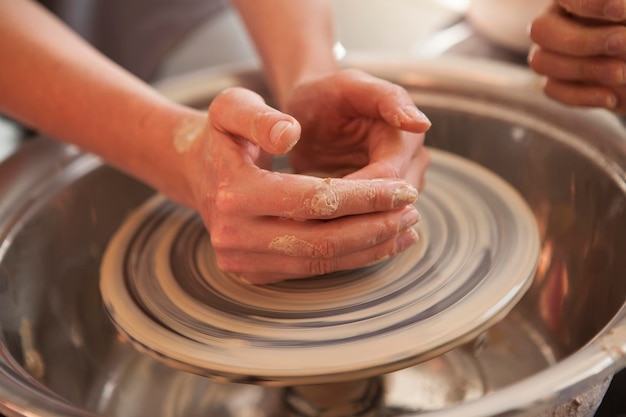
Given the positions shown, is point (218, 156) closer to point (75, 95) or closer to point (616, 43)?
point (75, 95)

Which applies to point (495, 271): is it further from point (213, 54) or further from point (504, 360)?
point (213, 54)

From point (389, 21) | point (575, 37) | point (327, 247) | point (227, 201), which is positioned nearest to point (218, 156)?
point (227, 201)

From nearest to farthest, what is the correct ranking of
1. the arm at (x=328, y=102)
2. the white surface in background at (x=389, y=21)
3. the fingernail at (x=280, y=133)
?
the fingernail at (x=280, y=133), the arm at (x=328, y=102), the white surface in background at (x=389, y=21)

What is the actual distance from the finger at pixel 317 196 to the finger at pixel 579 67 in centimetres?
36

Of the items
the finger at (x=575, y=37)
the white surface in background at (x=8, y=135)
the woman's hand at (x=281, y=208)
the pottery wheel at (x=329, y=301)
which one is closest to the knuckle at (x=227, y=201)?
the woman's hand at (x=281, y=208)

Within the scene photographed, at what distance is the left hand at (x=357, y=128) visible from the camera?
0.82 m

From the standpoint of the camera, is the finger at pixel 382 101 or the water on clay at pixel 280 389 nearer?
the finger at pixel 382 101

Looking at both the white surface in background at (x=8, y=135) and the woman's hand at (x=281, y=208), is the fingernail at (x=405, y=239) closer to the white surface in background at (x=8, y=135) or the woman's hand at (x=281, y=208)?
the woman's hand at (x=281, y=208)

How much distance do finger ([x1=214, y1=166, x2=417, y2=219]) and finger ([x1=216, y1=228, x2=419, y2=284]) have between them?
59 mm

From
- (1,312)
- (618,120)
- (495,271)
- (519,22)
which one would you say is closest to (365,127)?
(495,271)

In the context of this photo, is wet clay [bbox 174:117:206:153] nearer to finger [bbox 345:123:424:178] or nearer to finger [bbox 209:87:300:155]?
finger [bbox 209:87:300:155]

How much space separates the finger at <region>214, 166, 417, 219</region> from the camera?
730mm

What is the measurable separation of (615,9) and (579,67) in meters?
0.11

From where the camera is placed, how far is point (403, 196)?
75 centimetres
